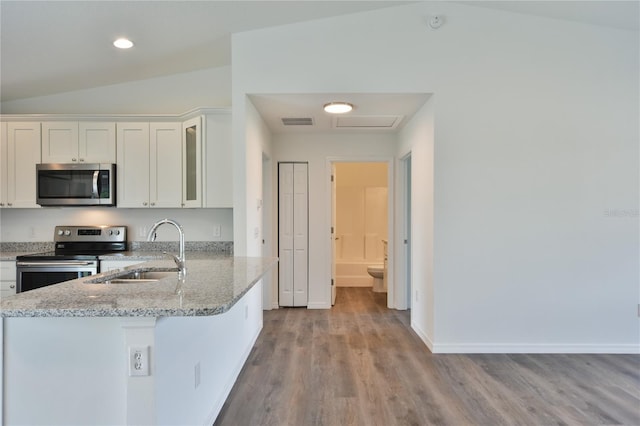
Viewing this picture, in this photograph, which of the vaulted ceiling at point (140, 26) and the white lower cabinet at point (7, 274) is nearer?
the vaulted ceiling at point (140, 26)

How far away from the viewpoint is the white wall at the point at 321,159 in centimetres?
437

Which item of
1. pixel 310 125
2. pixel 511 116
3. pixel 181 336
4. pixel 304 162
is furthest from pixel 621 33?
pixel 181 336

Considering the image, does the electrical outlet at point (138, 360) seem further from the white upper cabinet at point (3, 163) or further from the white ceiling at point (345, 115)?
the white upper cabinet at point (3, 163)

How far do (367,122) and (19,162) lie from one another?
3706mm

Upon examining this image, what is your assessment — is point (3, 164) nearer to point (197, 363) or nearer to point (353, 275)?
point (197, 363)

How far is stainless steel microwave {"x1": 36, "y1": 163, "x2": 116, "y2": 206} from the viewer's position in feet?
11.0

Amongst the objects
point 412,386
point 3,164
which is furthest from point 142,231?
point 412,386

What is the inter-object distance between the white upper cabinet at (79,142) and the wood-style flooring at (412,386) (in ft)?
8.32

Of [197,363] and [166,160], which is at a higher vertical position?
[166,160]

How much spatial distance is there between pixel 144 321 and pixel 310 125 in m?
3.18

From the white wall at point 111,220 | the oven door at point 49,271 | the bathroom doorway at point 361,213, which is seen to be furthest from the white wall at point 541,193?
the bathroom doorway at point 361,213

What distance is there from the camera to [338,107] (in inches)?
125

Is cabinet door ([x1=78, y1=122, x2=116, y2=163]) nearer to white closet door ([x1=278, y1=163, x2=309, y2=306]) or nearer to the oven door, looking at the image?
the oven door

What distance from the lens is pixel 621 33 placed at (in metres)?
2.97
